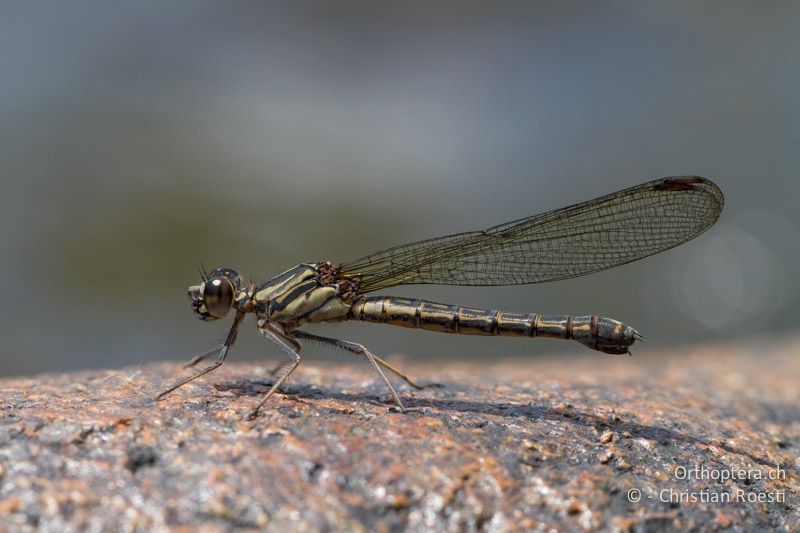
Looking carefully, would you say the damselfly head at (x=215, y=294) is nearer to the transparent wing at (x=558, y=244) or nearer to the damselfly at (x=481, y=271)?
the damselfly at (x=481, y=271)

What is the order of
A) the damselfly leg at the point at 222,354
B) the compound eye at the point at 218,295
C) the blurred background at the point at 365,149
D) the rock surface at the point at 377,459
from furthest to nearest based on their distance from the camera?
the blurred background at the point at 365,149
the compound eye at the point at 218,295
the damselfly leg at the point at 222,354
the rock surface at the point at 377,459

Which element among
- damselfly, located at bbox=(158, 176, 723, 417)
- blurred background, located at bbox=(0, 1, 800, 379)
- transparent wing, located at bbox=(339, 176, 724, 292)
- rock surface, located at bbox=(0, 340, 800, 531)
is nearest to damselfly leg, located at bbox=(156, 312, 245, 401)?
damselfly, located at bbox=(158, 176, 723, 417)

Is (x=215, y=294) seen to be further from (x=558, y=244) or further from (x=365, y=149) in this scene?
(x=365, y=149)

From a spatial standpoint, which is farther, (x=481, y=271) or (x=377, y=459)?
(x=481, y=271)

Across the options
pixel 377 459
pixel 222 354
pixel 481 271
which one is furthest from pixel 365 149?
pixel 377 459

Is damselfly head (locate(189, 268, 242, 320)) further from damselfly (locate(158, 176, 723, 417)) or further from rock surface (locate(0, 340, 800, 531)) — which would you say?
rock surface (locate(0, 340, 800, 531))

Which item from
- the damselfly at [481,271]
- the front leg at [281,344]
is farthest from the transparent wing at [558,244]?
the front leg at [281,344]

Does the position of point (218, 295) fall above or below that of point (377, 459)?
above
